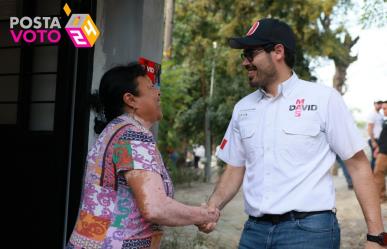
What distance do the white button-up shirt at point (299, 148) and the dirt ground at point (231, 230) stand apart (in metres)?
3.15

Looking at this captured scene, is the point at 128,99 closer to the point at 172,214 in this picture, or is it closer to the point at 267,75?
the point at 172,214

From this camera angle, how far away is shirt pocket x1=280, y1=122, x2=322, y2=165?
2543 millimetres

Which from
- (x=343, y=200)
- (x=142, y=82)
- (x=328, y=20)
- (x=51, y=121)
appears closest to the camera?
(x=142, y=82)

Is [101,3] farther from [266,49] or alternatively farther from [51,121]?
[266,49]

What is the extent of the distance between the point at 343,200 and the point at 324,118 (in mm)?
7645

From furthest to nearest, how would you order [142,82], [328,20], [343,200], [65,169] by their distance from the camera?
[328,20] < [343,200] < [65,169] < [142,82]

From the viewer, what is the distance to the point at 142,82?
244 centimetres

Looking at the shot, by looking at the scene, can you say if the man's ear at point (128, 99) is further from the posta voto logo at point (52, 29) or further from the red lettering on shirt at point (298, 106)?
the posta voto logo at point (52, 29)

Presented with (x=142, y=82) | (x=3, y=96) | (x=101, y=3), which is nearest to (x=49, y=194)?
(x=3, y=96)

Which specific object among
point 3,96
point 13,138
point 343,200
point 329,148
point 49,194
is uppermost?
point 329,148

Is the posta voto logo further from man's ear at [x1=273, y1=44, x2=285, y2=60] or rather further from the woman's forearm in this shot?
the woman's forearm

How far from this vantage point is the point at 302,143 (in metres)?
2.54

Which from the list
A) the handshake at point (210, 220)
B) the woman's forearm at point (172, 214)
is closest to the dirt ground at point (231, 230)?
the handshake at point (210, 220)

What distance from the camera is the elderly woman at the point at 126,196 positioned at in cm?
213
